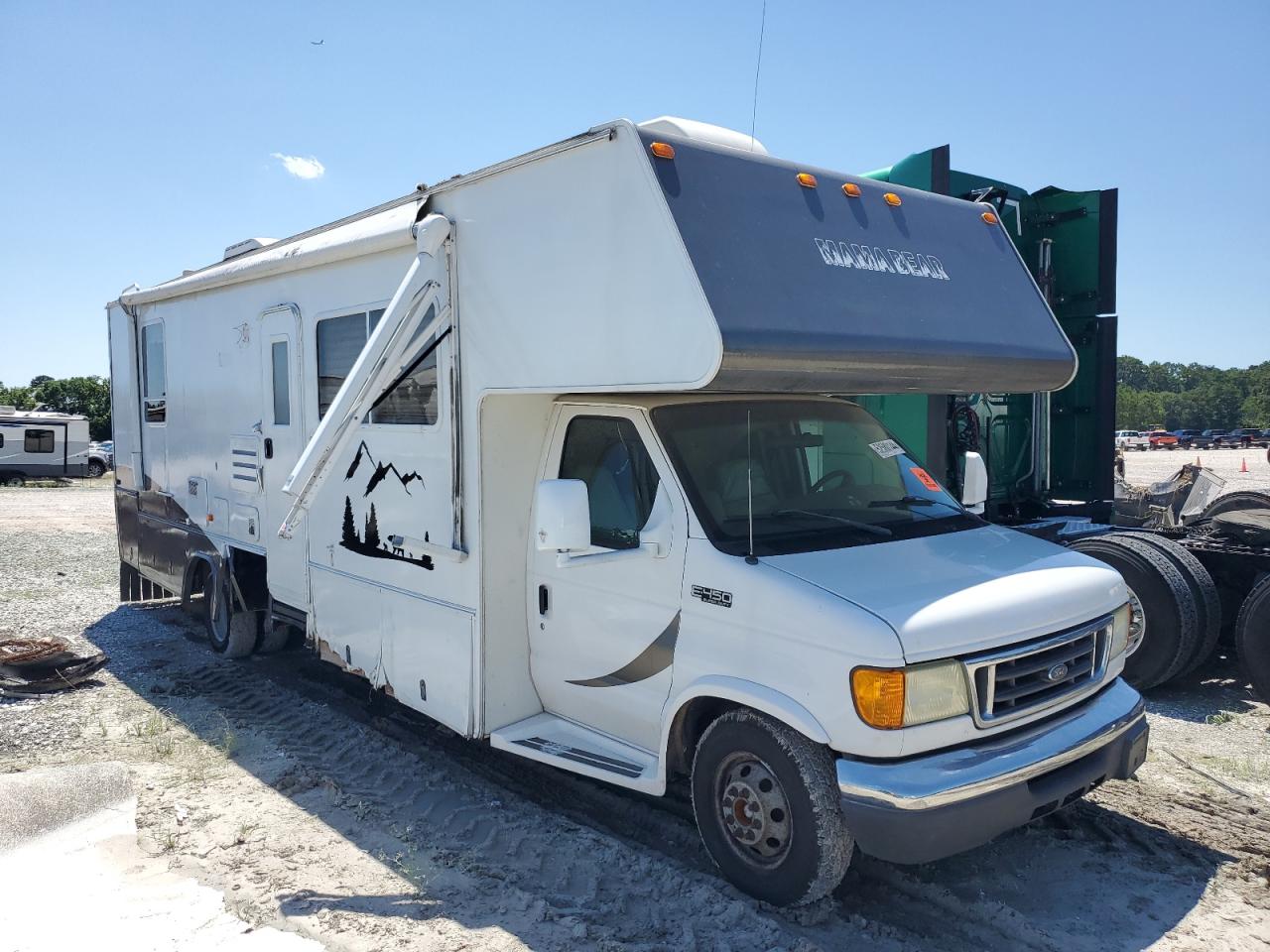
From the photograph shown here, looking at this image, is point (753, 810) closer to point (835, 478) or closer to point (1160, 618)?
point (835, 478)

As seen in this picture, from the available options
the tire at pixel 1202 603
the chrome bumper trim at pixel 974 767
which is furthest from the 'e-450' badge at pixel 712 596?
the tire at pixel 1202 603

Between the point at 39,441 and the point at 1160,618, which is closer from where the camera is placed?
the point at 1160,618

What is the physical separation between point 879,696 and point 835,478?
1542 mm

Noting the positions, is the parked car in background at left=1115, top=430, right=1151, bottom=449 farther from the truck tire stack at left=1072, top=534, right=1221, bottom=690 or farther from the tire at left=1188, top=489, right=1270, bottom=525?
the truck tire stack at left=1072, top=534, right=1221, bottom=690

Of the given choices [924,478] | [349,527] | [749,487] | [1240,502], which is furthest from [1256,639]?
[349,527]

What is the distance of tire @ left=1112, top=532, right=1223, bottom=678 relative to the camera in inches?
257

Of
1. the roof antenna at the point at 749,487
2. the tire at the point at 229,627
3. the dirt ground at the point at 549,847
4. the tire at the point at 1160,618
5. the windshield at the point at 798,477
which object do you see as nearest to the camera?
the dirt ground at the point at 549,847

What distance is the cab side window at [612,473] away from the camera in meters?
4.46

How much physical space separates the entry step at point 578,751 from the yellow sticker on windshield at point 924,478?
2.04 metres

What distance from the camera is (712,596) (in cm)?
399

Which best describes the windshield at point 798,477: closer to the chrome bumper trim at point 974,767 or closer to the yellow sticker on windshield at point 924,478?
the yellow sticker on windshield at point 924,478

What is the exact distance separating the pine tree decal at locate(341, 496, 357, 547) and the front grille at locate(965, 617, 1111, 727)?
3.89 m

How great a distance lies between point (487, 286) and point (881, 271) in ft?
6.37

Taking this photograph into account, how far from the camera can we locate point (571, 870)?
4.29 m
